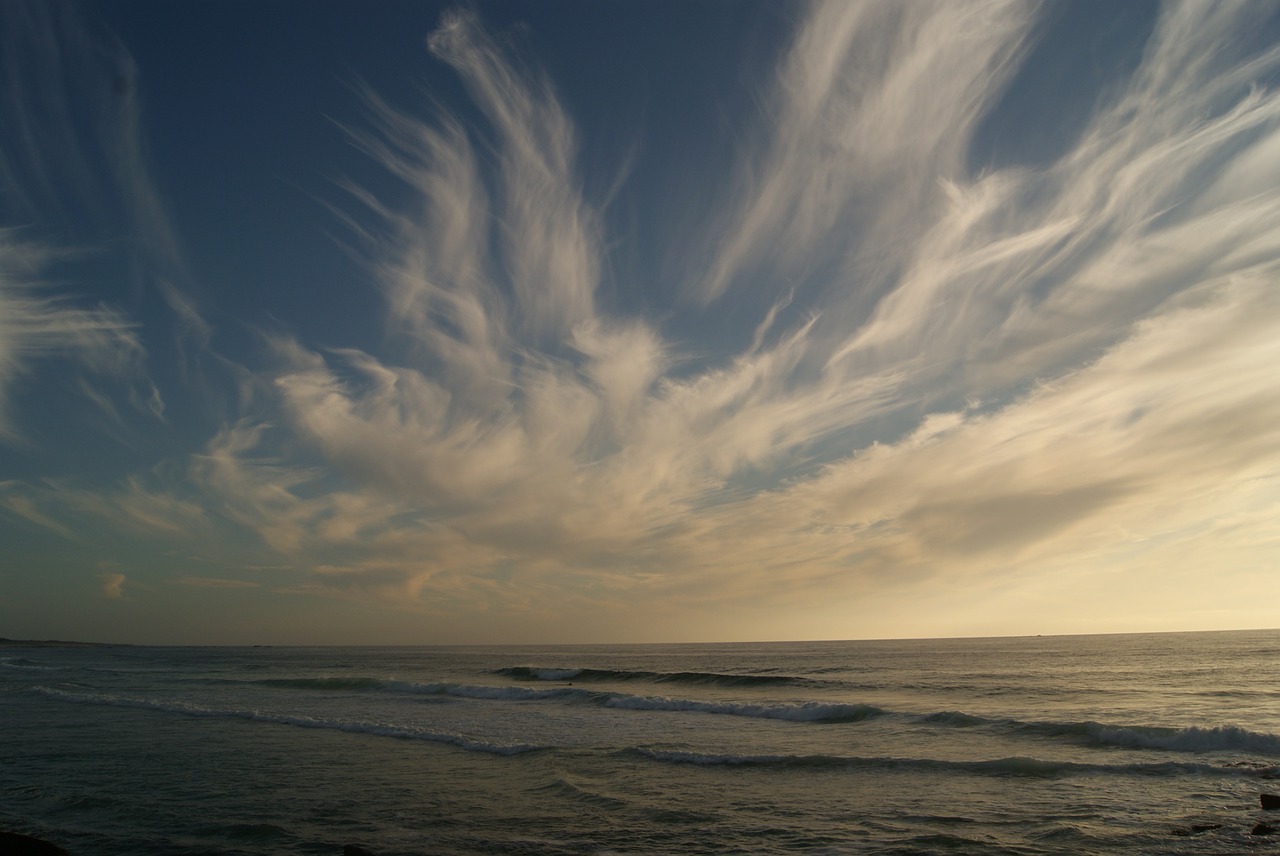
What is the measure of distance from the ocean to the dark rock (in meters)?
1.09

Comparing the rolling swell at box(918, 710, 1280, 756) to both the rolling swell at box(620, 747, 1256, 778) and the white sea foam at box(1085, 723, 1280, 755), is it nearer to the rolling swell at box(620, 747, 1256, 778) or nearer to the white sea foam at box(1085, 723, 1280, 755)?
the white sea foam at box(1085, 723, 1280, 755)

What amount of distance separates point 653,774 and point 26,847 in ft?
41.0

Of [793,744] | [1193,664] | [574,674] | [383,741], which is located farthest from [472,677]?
[1193,664]

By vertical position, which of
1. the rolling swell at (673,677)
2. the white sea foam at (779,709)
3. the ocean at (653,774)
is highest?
the rolling swell at (673,677)

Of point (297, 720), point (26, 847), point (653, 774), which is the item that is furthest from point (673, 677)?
point (26, 847)

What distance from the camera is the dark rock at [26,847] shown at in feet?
33.8

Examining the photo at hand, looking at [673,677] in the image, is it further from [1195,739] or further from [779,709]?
[1195,739]

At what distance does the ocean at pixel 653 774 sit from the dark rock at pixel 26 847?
109cm

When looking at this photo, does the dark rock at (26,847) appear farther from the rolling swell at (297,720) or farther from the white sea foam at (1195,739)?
the white sea foam at (1195,739)

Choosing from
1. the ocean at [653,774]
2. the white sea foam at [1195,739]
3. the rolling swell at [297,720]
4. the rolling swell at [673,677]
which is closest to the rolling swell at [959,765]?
the ocean at [653,774]

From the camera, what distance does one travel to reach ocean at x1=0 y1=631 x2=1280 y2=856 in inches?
487

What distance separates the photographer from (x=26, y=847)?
10383 mm

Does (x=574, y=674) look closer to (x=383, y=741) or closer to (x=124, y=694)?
(x=124, y=694)

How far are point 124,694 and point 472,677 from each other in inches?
996
